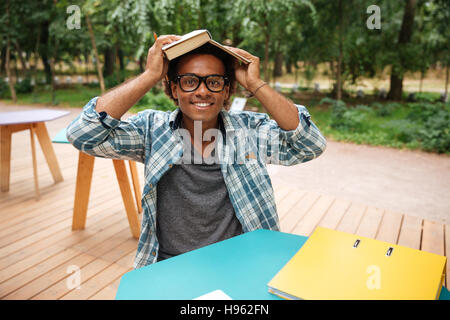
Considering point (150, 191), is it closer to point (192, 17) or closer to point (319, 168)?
point (319, 168)

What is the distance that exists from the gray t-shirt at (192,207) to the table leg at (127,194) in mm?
1308

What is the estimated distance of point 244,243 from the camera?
3.84 feet

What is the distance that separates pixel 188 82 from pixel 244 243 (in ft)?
2.23

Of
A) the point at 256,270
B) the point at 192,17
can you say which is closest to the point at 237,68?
the point at 256,270

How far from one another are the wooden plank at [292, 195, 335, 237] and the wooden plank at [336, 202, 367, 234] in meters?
0.21

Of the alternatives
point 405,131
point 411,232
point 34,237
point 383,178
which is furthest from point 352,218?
point 405,131

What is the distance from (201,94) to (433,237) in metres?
2.58

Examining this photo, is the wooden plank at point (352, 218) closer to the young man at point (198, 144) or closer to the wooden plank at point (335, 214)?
the wooden plank at point (335, 214)

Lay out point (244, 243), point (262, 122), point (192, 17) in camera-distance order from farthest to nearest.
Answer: point (192, 17) → point (262, 122) → point (244, 243)

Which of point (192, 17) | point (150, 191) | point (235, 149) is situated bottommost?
point (150, 191)

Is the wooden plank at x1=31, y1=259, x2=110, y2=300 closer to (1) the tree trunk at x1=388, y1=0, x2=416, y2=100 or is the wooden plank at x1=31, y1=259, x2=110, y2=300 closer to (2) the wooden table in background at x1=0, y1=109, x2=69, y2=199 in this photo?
(2) the wooden table in background at x1=0, y1=109, x2=69, y2=199

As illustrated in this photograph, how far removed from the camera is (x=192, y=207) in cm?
146

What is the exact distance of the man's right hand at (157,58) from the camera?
4.31 feet

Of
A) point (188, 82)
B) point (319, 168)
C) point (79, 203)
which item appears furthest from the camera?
point (319, 168)
